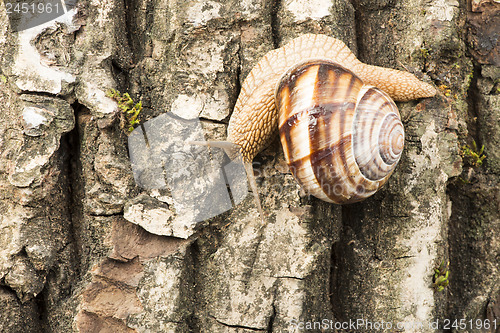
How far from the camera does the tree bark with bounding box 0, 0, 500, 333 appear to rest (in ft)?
8.67

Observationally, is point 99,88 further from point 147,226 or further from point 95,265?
point 95,265

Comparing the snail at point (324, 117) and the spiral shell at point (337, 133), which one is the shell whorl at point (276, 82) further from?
the spiral shell at point (337, 133)

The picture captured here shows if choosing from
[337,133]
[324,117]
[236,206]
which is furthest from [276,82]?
[236,206]

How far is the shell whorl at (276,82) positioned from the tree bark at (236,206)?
0.10 m

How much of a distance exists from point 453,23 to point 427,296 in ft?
6.46

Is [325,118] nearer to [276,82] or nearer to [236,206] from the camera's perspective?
[276,82]

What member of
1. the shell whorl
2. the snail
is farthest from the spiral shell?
the shell whorl

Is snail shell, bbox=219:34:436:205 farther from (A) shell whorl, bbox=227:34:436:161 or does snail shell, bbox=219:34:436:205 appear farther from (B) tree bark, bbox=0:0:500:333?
(B) tree bark, bbox=0:0:500:333

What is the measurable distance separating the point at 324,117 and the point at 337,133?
0.13 metres

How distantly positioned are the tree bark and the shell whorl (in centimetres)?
10

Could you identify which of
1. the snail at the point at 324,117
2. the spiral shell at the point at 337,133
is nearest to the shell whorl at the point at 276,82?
the snail at the point at 324,117

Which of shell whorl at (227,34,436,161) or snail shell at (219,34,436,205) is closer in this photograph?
snail shell at (219,34,436,205)

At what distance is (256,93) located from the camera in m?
2.89

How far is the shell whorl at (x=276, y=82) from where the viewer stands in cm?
287
